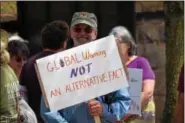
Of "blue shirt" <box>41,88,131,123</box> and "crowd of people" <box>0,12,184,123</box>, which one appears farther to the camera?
"blue shirt" <box>41,88,131,123</box>

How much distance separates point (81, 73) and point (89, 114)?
0.84 feet

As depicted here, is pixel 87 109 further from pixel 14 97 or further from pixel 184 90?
pixel 184 90

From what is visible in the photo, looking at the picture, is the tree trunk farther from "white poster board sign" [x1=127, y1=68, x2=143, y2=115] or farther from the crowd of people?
the crowd of people

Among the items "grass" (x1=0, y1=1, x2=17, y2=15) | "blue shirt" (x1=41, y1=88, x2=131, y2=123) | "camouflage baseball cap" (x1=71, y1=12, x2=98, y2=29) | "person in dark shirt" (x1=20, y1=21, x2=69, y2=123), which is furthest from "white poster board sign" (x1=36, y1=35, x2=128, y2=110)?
"grass" (x1=0, y1=1, x2=17, y2=15)

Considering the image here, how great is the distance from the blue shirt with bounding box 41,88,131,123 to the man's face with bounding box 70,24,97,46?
1.30 ft

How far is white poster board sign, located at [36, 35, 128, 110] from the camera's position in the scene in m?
3.66

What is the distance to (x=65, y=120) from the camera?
148 inches

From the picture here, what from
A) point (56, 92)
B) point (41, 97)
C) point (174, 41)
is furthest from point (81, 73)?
point (174, 41)

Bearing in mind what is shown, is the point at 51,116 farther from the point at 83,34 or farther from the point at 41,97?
the point at 83,34

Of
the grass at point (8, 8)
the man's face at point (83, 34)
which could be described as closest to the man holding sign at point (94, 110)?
the man's face at point (83, 34)

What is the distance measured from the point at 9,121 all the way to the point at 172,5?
3.24 meters

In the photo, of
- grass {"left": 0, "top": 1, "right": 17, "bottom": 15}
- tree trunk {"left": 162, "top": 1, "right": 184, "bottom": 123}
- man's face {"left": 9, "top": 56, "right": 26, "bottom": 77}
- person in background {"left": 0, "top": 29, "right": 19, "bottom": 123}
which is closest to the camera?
person in background {"left": 0, "top": 29, "right": 19, "bottom": 123}

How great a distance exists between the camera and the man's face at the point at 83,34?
393cm

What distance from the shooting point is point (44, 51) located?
4672 millimetres
